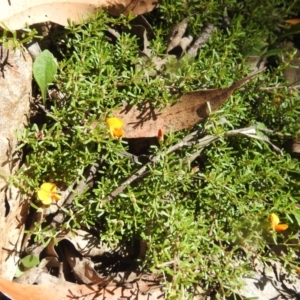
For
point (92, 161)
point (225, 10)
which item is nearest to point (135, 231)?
point (92, 161)

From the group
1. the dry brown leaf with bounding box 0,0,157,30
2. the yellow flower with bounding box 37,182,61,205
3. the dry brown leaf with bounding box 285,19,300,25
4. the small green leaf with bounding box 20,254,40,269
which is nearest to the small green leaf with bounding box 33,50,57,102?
the dry brown leaf with bounding box 0,0,157,30

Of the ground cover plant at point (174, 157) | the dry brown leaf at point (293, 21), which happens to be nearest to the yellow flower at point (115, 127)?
the ground cover plant at point (174, 157)

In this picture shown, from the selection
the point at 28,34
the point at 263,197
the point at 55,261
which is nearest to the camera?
the point at 28,34

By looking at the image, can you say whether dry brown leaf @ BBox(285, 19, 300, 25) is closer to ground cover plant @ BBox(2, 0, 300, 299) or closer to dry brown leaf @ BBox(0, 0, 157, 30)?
ground cover plant @ BBox(2, 0, 300, 299)

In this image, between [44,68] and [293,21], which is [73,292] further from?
[293,21]

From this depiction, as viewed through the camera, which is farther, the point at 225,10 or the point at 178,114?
the point at 225,10

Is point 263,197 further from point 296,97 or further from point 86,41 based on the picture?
point 86,41
